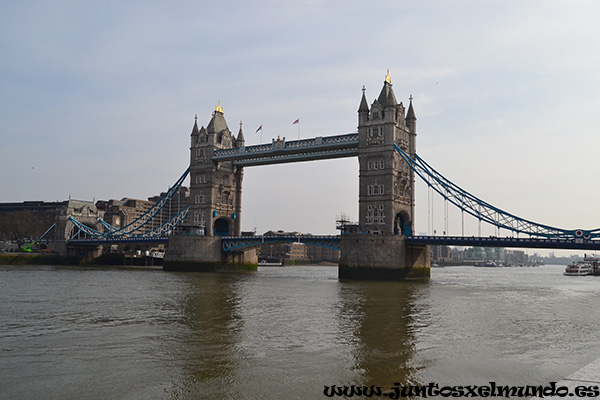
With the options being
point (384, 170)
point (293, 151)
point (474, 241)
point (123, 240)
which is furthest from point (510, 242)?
point (123, 240)

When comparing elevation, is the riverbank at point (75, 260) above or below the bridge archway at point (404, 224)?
below

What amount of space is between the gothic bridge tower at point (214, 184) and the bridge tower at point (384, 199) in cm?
2813

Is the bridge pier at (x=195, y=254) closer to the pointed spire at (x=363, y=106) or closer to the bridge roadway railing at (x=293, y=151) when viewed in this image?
the bridge roadway railing at (x=293, y=151)

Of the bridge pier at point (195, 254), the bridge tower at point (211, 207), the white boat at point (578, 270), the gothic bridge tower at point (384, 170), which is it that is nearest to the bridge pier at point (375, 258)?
the gothic bridge tower at point (384, 170)

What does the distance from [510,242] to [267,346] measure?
1958 inches

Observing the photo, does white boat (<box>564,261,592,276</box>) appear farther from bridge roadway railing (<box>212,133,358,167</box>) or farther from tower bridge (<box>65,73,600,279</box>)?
bridge roadway railing (<box>212,133,358,167</box>)

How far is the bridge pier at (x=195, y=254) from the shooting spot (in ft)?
274

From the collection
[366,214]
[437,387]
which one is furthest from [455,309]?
[366,214]

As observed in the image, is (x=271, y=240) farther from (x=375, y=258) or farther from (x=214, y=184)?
(x=375, y=258)

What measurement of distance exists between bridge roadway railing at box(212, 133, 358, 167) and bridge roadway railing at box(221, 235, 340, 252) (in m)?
12.1

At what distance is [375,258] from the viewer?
2530 inches

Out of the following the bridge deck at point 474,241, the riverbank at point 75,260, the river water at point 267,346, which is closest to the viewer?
the river water at point 267,346

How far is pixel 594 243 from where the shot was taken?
57812 millimetres

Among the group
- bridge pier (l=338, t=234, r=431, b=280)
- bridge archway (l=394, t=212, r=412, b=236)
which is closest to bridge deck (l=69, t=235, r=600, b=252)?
bridge pier (l=338, t=234, r=431, b=280)
